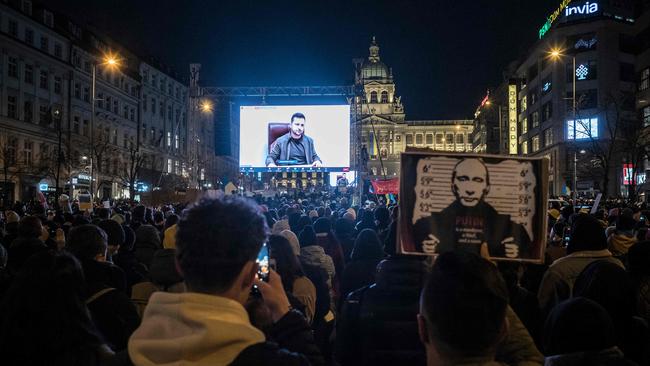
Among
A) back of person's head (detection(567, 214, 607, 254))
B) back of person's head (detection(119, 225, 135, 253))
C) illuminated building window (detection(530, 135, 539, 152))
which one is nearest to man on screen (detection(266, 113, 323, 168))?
back of person's head (detection(119, 225, 135, 253))

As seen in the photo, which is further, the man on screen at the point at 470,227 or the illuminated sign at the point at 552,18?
the illuminated sign at the point at 552,18

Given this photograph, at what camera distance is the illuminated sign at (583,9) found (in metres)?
55.0

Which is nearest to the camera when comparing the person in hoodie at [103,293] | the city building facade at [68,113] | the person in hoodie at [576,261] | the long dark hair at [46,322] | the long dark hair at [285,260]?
the long dark hair at [46,322]

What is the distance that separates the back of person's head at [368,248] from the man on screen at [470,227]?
245 centimetres

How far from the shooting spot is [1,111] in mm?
41781

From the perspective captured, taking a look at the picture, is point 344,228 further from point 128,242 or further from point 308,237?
point 128,242

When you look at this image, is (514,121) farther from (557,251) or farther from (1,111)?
(557,251)

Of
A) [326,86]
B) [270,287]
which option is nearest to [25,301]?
[270,287]

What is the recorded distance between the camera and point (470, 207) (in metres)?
4.00

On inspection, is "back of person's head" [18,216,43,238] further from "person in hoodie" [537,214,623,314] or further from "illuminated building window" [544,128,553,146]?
"illuminated building window" [544,128,553,146]

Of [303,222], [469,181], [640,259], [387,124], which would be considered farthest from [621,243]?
[387,124]

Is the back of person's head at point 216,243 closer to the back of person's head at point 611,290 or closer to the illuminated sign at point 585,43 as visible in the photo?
the back of person's head at point 611,290

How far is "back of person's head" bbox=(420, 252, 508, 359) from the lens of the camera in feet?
7.11

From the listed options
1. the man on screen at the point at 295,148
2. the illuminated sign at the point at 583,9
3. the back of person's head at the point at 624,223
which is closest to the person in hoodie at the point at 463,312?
the back of person's head at the point at 624,223
